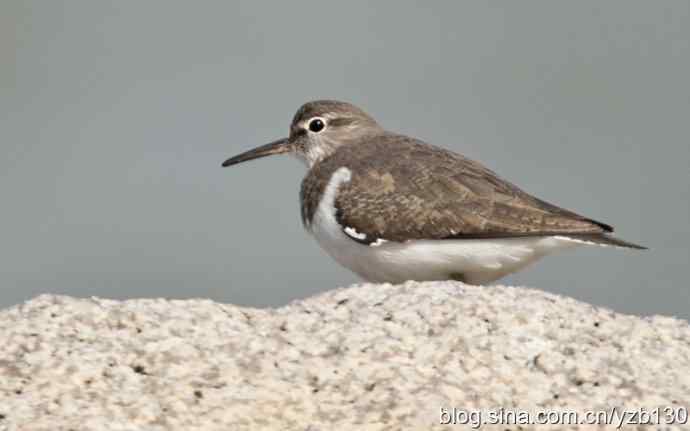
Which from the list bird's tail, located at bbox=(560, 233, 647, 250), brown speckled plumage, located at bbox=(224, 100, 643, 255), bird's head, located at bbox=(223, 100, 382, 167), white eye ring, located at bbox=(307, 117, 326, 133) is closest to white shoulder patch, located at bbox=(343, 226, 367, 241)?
brown speckled plumage, located at bbox=(224, 100, 643, 255)

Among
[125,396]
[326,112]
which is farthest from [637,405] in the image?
[326,112]

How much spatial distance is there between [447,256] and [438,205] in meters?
0.63

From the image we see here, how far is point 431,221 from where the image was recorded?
11.6 metres

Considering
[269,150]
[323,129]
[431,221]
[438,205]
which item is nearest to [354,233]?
[431,221]

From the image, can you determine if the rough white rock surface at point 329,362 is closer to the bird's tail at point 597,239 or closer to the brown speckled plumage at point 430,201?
the bird's tail at point 597,239

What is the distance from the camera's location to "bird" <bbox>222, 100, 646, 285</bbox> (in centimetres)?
1144

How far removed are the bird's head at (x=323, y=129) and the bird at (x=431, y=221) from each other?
162 cm

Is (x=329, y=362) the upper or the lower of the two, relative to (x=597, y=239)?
lower

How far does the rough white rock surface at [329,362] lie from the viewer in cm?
685

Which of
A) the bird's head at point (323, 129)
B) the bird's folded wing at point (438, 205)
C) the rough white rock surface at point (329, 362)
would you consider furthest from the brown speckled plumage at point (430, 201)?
the rough white rock surface at point (329, 362)

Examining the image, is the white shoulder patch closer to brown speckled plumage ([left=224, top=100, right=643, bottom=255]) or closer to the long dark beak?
brown speckled plumage ([left=224, top=100, right=643, bottom=255])

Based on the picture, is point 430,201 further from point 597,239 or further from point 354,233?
point 597,239

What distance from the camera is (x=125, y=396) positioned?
695cm

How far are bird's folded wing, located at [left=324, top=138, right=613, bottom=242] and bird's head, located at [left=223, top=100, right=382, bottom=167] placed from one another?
6.11ft
